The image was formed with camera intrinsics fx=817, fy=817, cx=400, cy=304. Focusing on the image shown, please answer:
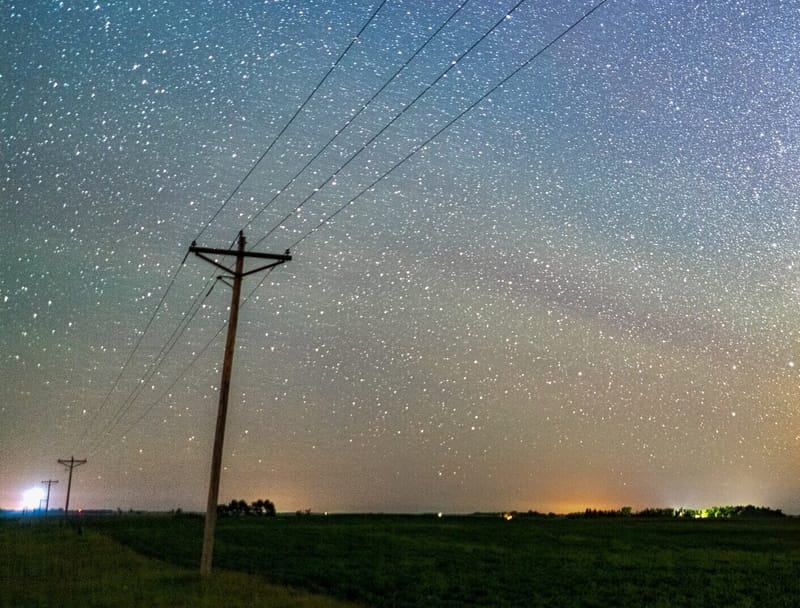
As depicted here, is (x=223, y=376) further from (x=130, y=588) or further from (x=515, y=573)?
(x=515, y=573)

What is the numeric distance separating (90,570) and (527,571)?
16653mm

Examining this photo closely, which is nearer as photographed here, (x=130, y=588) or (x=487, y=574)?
(x=130, y=588)

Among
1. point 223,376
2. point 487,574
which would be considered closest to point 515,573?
point 487,574

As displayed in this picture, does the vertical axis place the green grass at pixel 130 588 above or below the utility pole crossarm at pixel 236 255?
below

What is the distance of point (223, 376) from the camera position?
24.6 meters

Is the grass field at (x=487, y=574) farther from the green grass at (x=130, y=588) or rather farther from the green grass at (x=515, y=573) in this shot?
the green grass at (x=130, y=588)

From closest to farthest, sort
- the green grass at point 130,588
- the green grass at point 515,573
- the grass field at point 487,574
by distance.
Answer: the green grass at point 130,588
the grass field at point 487,574
the green grass at point 515,573

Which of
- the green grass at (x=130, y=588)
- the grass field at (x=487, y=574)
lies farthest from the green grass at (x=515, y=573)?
the green grass at (x=130, y=588)

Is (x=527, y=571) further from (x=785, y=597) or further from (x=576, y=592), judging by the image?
(x=785, y=597)

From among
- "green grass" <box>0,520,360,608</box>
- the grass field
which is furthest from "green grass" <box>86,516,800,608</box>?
"green grass" <box>0,520,360,608</box>

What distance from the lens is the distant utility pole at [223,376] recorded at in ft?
77.3

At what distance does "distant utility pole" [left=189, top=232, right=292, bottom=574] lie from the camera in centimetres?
2356

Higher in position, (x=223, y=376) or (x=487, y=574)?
(x=223, y=376)

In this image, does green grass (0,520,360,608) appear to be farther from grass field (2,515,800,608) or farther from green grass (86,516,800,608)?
green grass (86,516,800,608)
